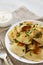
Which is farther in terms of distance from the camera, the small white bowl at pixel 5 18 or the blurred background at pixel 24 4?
the blurred background at pixel 24 4

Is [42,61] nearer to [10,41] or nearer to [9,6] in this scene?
[10,41]

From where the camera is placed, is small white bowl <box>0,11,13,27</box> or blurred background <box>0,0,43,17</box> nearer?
small white bowl <box>0,11,13,27</box>

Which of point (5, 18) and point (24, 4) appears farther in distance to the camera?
point (24, 4)

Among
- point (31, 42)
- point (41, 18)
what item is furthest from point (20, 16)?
point (31, 42)
